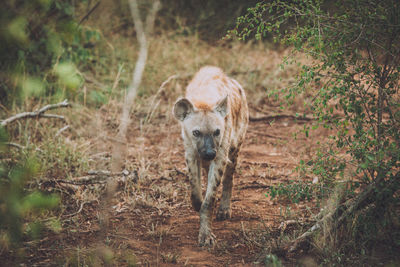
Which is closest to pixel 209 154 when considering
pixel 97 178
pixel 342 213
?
pixel 342 213

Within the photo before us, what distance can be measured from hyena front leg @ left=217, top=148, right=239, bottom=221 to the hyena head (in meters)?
0.41

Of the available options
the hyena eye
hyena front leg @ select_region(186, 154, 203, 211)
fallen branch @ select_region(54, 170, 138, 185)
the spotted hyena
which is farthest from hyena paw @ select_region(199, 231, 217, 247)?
fallen branch @ select_region(54, 170, 138, 185)

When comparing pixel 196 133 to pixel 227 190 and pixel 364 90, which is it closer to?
pixel 227 190

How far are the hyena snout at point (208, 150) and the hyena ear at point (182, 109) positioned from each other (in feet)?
1.16

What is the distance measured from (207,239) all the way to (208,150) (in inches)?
29.1

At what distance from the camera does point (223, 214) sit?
3518 mm

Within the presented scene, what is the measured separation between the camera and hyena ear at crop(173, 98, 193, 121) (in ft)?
11.2

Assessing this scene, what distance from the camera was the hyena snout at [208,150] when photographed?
3195mm

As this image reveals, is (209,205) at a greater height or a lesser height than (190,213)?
greater

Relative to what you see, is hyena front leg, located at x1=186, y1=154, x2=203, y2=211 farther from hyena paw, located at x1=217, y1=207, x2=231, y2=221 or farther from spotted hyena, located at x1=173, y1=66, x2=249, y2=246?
hyena paw, located at x1=217, y1=207, x2=231, y2=221

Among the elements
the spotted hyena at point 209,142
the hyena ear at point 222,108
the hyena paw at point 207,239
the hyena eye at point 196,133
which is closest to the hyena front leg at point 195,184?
the spotted hyena at point 209,142

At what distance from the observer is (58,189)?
3.44 m

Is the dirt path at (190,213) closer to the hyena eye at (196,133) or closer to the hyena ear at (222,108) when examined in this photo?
the hyena ear at (222,108)

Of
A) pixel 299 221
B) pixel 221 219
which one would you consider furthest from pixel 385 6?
pixel 221 219
